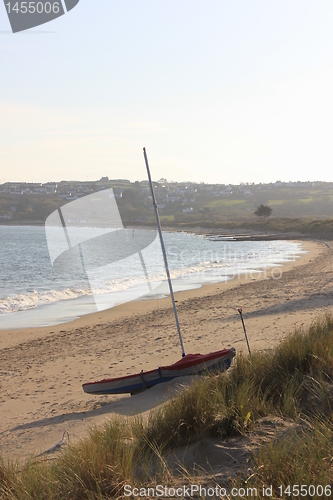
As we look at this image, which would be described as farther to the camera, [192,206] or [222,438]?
[192,206]

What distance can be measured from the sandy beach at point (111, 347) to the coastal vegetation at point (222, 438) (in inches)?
34.9

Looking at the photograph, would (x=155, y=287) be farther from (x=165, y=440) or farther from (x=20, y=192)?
(x=20, y=192)

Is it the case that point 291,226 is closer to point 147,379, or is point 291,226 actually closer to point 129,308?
point 129,308

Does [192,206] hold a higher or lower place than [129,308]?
→ higher

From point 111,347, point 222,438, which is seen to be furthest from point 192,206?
point 222,438

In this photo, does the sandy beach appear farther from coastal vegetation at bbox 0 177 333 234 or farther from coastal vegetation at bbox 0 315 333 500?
coastal vegetation at bbox 0 177 333 234

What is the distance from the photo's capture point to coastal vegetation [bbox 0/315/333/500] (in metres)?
2.96

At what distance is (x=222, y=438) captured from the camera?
386 cm

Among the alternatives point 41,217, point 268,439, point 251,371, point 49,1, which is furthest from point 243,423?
point 41,217

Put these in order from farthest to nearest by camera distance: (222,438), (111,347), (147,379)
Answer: (111,347), (147,379), (222,438)

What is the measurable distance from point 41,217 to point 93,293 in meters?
89.9

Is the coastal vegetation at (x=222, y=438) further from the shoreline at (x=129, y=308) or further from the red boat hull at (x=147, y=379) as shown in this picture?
the shoreline at (x=129, y=308)

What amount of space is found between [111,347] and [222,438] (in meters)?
7.18

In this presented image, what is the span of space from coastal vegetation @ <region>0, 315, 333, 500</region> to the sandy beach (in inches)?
34.9
